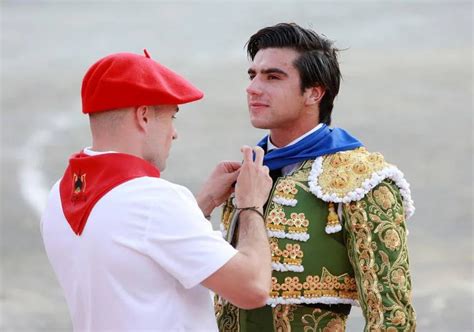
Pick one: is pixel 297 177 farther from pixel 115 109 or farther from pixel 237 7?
pixel 237 7

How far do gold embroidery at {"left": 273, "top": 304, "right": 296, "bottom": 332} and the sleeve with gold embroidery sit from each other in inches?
9.0

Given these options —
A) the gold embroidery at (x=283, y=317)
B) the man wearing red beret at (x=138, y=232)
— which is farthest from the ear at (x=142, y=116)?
the gold embroidery at (x=283, y=317)

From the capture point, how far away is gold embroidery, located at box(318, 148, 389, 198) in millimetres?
3043

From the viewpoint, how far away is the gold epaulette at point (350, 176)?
3.02 m

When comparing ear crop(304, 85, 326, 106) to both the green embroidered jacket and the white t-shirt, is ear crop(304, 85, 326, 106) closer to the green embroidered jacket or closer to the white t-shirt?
the green embroidered jacket

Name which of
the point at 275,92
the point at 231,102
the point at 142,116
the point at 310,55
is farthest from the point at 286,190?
the point at 231,102

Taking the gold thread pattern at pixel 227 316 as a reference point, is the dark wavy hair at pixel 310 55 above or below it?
above

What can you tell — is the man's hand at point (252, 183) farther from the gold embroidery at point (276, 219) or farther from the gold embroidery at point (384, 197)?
the gold embroidery at point (384, 197)

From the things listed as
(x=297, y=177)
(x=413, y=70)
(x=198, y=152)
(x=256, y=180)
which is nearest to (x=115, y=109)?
(x=256, y=180)

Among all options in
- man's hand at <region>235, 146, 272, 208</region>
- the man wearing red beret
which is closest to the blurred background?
man's hand at <region>235, 146, 272, 208</region>

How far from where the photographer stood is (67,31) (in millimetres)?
11867

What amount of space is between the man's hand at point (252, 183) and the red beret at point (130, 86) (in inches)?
12.8

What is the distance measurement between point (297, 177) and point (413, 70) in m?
7.40

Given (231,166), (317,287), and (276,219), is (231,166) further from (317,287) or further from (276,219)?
(317,287)
